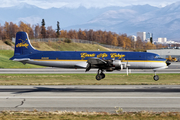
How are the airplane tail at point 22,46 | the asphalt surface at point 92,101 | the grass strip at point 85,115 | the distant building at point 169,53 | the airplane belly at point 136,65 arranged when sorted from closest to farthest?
the grass strip at point 85,115
the asphalt surface at point 92,101
the airplane belly at point 136,65
the airplane tail at point 22,46
the distant building at point 169,53

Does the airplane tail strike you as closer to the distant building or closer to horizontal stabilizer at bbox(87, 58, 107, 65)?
horizontal stabilizer at bbox(87, 58, 107, 65)

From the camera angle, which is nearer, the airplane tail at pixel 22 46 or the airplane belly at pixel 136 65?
the airplane belly at pixel 136 65

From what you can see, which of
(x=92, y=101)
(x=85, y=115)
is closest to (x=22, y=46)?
(x=92, y=101)

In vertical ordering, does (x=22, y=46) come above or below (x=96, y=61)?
above

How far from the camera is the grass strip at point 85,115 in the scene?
61.4 feet

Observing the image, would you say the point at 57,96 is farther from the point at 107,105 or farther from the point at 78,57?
the point at 78,57

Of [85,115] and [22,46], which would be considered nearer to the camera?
[85,115]

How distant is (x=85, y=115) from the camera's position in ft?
64.0

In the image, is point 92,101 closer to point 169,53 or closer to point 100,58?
point 100,58

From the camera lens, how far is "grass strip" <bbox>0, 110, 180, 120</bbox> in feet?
61.4

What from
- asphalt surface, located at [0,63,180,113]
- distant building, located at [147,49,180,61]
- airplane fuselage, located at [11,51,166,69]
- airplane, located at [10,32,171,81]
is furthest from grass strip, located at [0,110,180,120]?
distant building, located at [147,49,180,61]

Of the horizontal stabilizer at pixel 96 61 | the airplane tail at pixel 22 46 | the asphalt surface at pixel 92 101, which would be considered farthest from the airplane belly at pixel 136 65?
the airplane tail at pixel 22 46

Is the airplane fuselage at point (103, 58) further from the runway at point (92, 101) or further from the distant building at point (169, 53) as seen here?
the distant building at point (169, 53)

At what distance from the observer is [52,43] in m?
149
